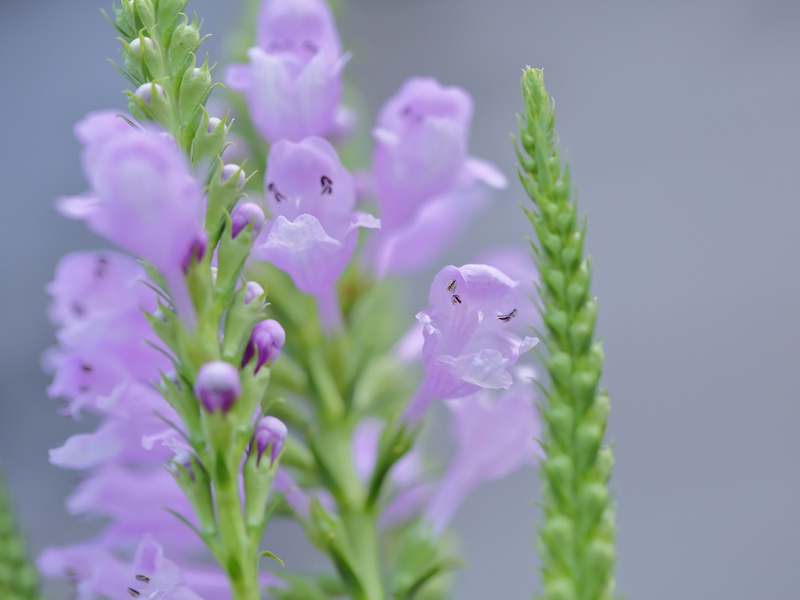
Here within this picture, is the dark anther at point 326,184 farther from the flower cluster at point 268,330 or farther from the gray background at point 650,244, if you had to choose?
the gray background at point 650,244

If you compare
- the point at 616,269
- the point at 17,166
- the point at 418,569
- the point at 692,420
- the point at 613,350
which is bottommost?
the point at 418,569

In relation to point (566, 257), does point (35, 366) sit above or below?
above

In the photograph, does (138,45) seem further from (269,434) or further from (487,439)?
(487,439)

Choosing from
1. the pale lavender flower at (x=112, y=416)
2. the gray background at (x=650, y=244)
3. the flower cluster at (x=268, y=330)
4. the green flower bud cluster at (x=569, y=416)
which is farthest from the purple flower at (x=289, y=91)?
the gray background at (x=650, y=244)

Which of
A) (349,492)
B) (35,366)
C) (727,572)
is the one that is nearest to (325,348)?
(349,492)

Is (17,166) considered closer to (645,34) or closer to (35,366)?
(35,366)

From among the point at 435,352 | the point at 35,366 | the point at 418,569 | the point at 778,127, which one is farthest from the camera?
the point at 778,127
